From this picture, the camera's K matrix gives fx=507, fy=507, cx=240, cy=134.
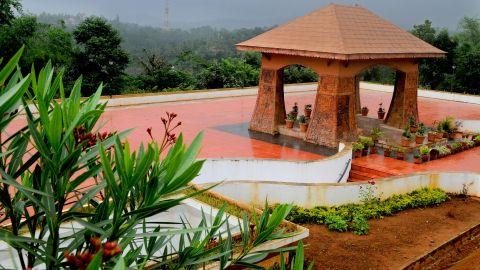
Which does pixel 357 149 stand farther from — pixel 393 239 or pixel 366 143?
pixel 393 239

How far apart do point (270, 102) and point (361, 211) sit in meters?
4.55

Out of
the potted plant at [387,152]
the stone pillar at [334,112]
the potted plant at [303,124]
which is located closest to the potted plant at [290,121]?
the potted plant at [303,124]

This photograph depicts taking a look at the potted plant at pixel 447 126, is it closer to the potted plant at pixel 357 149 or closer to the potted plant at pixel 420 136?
the potted plant at pixel 420 136

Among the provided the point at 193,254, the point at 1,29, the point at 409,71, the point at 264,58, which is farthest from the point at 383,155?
the point at 1,29

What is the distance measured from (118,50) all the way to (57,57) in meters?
2.38

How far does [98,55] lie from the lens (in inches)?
786

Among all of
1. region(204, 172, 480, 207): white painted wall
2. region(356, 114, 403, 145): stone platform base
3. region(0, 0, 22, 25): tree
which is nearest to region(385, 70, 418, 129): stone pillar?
region(356, 114, 403, 145): stone platform base

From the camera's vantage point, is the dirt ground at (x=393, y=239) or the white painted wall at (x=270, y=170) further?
the white painted wall at (x=270, y=170)

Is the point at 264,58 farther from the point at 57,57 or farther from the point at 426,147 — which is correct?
the point at 57,57

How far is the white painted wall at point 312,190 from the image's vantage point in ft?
26.9

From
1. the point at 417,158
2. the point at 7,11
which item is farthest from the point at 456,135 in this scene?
the point at 7,11

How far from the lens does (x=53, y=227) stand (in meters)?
2.03

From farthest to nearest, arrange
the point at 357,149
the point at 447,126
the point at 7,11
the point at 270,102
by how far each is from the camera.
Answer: the point at 7,11, the point at 447,126, the point at 270,102, the point at 357,149

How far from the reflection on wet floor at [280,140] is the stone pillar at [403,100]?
7.89ft
